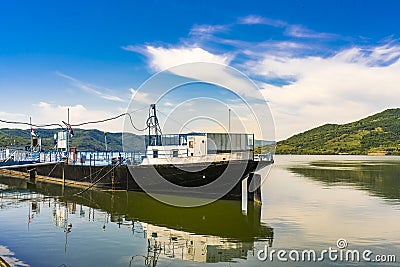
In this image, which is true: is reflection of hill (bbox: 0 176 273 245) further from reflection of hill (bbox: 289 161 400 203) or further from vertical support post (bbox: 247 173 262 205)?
reflection of hill (bbox: 289 161 400 203)

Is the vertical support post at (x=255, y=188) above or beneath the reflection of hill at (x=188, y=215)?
above

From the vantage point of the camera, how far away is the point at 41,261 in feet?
44.9

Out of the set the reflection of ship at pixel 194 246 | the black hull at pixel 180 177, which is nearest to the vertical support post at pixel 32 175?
the black hull at pixel 180 177

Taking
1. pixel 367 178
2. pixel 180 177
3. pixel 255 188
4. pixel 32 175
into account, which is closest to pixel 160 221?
pixel 180 177

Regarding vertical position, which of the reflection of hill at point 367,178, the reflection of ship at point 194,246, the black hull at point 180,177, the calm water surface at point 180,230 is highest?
the black hull at point 180,177

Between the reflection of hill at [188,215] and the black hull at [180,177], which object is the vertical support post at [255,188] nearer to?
the black hull at [180,177]

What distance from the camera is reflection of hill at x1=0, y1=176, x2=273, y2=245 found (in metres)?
19.8

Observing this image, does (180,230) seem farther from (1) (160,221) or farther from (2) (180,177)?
(2) (180,177)

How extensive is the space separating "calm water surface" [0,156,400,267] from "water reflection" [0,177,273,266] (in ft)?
0.14

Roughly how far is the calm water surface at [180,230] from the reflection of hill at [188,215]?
0.05m

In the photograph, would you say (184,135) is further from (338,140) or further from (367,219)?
(338,140)

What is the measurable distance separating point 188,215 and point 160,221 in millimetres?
2472

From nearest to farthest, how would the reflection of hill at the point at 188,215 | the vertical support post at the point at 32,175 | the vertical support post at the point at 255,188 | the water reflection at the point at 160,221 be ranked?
the water reflection at the point at 160,221, the reflection of hill at the point at 188,215, the vertical support post at the point at 255,188, the vertical support post at the point at 32,175

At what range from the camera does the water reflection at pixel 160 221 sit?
625 inches
